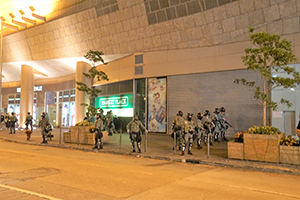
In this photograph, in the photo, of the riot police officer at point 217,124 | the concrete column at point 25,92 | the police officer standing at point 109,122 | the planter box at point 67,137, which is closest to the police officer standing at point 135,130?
the riot police officer at point 217,124

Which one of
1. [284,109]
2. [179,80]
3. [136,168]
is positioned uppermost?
[179,80]

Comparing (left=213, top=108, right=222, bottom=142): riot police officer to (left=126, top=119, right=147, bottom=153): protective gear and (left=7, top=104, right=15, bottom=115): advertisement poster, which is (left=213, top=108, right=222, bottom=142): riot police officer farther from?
(left=7, top=104, right=15, bottom=115): advertisement poster

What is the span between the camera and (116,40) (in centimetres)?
2306

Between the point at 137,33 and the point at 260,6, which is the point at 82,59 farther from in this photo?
the point at 260,6

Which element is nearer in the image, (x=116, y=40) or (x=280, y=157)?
(x=280, y=157)

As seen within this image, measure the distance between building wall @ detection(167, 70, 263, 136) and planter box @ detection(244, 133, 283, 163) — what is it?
717 centimetres

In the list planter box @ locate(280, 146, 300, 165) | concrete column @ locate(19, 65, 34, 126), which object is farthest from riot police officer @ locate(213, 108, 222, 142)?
concrete column @ locate(19, 65, 34, 126)

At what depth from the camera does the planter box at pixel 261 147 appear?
31.9ft

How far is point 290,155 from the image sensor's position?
943cm

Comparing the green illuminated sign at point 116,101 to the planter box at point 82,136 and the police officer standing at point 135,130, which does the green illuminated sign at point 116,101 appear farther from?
the police officer standing at point 135,130

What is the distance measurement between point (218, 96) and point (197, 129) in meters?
5.14

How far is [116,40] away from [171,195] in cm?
1895

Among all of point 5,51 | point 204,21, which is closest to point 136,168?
point 204,21

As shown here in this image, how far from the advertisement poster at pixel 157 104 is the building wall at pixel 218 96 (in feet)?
1.92
